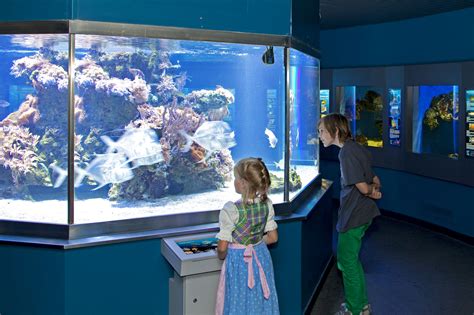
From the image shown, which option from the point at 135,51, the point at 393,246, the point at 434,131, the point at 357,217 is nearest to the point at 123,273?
the point at 135,51

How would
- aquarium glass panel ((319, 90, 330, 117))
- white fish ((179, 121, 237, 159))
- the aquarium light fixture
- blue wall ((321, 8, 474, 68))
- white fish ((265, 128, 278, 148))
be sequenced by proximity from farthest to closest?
aquarium glass panel ((319, 90, 330, 117))
blue wall ((321, 8, 474, 68))
white fish ((265, 128, 278, 148))
the aquarium light fixture
white fish ((179, 121, 237, 159))

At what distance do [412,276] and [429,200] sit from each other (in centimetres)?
234

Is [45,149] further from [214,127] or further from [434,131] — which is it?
[434,131]

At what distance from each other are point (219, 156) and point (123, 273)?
39.8 inches

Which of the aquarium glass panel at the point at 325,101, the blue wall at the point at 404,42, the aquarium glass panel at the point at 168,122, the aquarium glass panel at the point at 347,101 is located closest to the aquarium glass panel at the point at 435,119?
the blue wall at the point at 404,42

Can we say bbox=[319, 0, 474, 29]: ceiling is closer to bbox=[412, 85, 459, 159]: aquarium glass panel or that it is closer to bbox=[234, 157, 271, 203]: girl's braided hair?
bbox=[412, 85, 459, 159]: aquarium glass panel

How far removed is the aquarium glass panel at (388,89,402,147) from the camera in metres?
8.08

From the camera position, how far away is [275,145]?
13.2ft

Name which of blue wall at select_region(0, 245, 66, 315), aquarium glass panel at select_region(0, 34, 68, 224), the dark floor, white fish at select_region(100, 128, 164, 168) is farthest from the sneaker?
aquarium glass panel at select_region(0, 34, 68, 224)

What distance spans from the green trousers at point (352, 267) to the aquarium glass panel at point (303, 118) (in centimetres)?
52

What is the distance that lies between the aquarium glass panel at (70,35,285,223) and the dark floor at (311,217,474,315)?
1.47 meters

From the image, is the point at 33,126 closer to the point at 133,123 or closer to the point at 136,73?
the point at 133,123

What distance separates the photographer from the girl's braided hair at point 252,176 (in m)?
2.95

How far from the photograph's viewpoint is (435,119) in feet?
24.5
